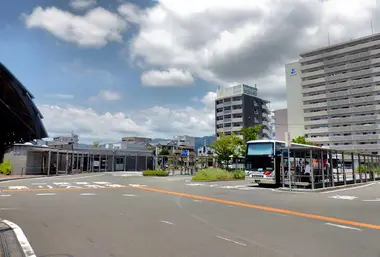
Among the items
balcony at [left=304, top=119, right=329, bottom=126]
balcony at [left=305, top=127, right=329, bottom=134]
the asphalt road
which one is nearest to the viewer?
the asphalt road

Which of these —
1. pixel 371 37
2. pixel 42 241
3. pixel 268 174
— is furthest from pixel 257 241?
pixel 371 37

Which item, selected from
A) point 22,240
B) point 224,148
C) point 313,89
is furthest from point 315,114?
point 22,240

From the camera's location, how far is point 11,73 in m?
3.93

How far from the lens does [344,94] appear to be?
98750 millimetres

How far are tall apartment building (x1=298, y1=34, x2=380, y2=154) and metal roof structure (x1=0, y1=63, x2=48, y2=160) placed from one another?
99.2 meters

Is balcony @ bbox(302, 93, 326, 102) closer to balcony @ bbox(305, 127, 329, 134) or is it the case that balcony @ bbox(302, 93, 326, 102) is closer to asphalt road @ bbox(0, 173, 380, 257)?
balcony @ bbox(305, 127, 329, 134)

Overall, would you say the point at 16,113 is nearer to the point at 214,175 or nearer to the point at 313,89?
the point at 214,175

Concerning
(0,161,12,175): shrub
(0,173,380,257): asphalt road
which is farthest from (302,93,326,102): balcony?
(0,173,380,257): asphalt road

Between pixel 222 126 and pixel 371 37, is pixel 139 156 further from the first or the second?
pixel 371 37

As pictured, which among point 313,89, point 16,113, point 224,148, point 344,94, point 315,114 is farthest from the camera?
point 313,89

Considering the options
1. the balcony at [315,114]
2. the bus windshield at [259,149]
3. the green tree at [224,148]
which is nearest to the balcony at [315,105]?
the balcony at [315,114]

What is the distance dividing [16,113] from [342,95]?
10675 centimetres

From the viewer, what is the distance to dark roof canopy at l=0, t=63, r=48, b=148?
3930 mm

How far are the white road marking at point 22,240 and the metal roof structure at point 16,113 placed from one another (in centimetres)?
238
